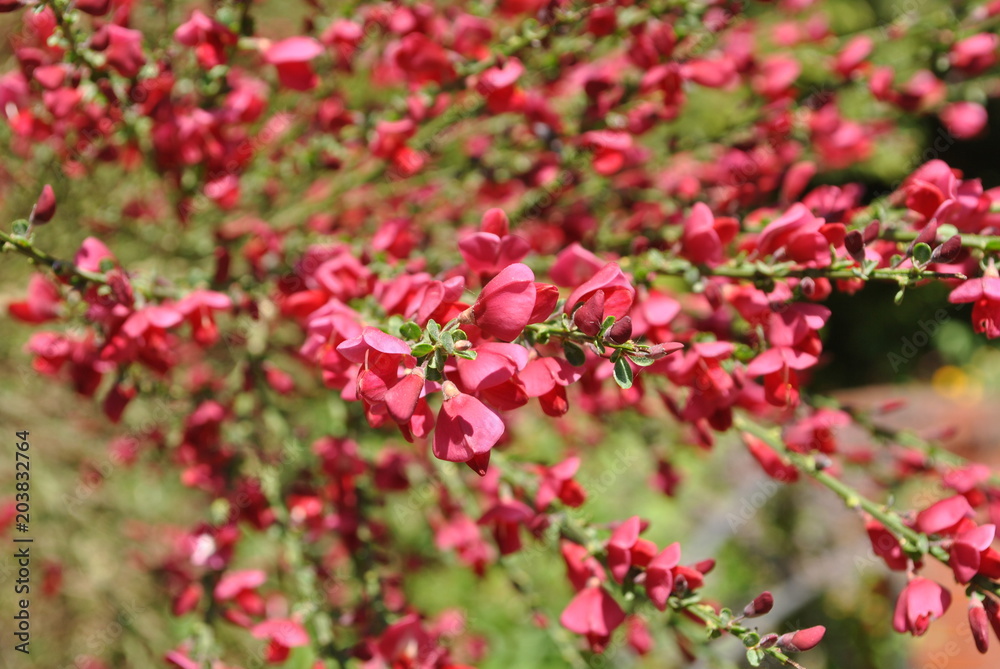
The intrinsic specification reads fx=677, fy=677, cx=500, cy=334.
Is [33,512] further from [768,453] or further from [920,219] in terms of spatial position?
[920,219]

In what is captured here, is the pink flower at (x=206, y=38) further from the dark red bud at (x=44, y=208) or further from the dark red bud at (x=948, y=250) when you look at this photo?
the dark red bud at (x=948, y=250)

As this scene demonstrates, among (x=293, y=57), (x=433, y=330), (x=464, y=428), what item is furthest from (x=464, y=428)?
(x=293, y=57)

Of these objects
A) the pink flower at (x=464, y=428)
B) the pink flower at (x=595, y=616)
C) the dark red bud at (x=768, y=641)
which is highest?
the pink flower at (x=464, y=428)

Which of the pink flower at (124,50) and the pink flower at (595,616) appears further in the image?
the pink flower at (124,50)

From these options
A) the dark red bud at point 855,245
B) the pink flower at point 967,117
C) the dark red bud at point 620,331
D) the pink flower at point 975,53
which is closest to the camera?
the dark red bud at point 620,331

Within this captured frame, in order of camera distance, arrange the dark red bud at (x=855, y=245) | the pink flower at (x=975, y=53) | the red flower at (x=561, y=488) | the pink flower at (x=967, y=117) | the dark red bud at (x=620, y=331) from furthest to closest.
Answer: the pink flower at (x=967, y=117)
the pink flower at (x=975, y=53)
the red flower at (x=561, y=488)
the dark red bud at (x=855, y=245)
the dark red bud at (x=620, y=331)

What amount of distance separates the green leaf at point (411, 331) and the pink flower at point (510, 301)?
0.07m

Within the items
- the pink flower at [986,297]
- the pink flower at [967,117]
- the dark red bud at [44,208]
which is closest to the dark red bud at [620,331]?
the pink flower at [986,297]

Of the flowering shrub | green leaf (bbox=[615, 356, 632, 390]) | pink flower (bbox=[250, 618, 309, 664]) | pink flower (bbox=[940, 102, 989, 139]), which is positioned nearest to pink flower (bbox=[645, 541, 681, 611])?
the flowering shrub

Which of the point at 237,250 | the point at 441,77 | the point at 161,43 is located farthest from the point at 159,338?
the point at 237,250

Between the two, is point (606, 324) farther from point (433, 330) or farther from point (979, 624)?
point (979, 624)

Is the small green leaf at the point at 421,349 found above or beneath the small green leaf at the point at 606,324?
above

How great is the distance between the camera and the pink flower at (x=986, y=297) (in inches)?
33.4

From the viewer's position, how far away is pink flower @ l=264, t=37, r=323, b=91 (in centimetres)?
120
